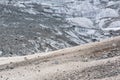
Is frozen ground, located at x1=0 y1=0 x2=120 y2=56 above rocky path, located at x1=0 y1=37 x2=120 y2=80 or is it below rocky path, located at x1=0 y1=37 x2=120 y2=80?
below

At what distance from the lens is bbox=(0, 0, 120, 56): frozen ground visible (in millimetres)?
75062

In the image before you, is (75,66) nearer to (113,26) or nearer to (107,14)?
(113,26)

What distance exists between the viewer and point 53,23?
91625 millimetres

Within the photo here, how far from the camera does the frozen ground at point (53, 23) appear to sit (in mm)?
75062

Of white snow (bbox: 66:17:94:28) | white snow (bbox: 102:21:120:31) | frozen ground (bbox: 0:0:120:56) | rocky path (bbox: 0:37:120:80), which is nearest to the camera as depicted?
rocky path (bbox: 0:37:120:80)

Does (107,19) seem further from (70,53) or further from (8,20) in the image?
(70,53)

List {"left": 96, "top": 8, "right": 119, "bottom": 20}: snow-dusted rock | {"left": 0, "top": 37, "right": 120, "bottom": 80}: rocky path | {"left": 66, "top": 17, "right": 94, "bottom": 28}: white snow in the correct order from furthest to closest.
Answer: {"left": 96, "top": 8, "right": 119, "bottom": 20}: snow-dusted rock → {"left": 66, "top": 17, "right": 94, "bottom": 28}: white snow → {"left": 0, "top": 37, "right": 120, "bottom": 80}: rocky path

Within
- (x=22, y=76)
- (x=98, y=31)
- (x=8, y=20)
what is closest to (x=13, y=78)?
(x=22, y=76)

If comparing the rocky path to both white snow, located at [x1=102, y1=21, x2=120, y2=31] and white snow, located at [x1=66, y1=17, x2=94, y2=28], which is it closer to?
white snow, located at [x1=102, y1=21, x2=120, y2=31]

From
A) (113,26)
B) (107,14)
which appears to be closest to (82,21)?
(113,26)

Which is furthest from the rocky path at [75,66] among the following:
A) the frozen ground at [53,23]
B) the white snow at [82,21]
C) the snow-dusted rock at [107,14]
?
the snow-dusted rock at [107,14]

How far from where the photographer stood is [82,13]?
10638cm

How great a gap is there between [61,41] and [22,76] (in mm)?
56665

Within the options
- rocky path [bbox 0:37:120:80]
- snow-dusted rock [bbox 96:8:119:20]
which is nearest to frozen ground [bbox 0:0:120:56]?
snow-dusted rock [bbox 96:8:119:20]
